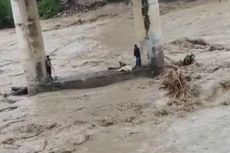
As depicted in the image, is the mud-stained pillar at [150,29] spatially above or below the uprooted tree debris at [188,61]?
above

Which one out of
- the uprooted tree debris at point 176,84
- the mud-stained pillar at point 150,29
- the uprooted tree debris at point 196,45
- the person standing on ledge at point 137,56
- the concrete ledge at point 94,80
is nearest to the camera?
the uprooted tree debris at point 176,84

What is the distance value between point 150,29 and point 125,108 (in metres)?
3.36

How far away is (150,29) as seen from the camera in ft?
58.6

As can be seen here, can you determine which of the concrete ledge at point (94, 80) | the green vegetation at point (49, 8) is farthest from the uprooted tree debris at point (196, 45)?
the green vegetation at point (49, 8)

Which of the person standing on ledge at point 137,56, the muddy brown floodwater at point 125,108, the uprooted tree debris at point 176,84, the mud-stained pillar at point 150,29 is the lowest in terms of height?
the muddy brown floodwater at point 125,108

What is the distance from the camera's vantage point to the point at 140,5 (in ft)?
57.7

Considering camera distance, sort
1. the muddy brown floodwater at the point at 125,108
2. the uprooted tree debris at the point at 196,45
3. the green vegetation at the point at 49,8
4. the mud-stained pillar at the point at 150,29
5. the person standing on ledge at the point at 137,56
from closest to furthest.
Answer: the muddy brown floodwater at the point at 125,108
the mud-stained pillar at the point at 150,29
the person standing on ledge at the point at 137,56
the uprooted tree debris at the point at 196,45
the green vegetation at the point at 49,8

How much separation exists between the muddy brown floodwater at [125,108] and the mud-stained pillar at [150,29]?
2.16 ft

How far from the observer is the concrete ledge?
17781 mm

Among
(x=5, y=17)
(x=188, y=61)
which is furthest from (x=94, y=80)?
(x=5, y=17)

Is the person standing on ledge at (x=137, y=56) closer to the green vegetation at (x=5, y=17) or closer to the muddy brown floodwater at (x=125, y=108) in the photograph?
the muddy brown floodwater at (x=125, y=108)

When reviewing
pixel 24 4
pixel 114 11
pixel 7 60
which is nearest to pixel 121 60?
pixel 24 4

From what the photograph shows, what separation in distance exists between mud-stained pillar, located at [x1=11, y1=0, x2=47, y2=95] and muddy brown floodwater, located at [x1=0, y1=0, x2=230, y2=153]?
0.63 m

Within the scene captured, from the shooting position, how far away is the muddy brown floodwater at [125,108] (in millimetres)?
12797
